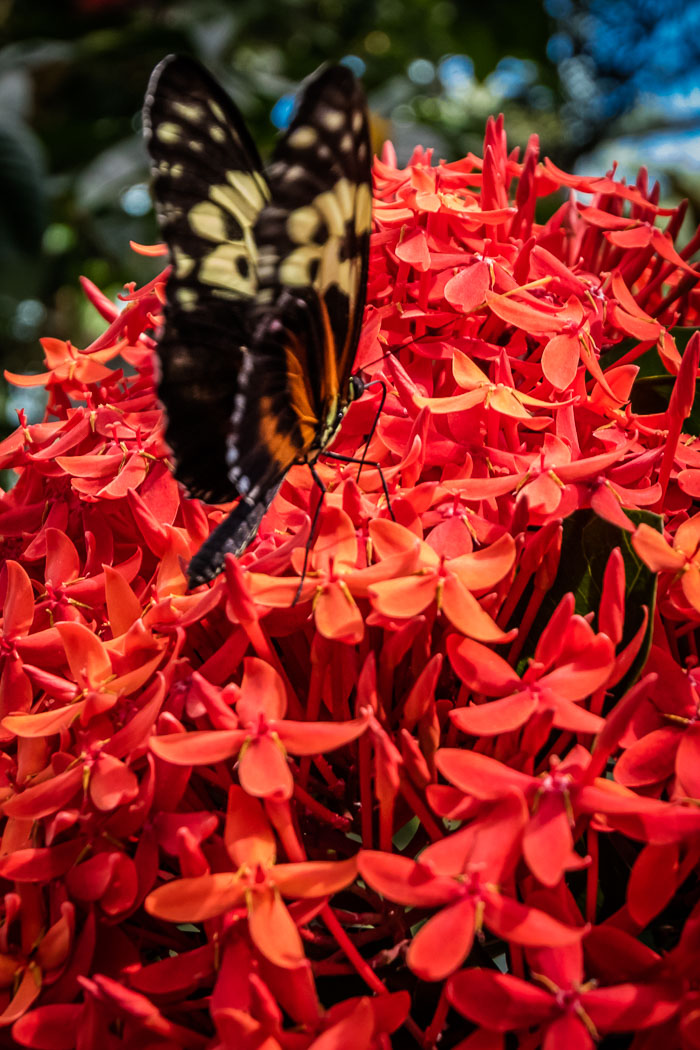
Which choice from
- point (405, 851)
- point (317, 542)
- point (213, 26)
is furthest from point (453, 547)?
point (213, 26)

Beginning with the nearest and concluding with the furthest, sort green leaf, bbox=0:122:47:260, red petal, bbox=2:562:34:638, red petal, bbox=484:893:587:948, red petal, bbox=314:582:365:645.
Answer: red petal, bbox=484:893:587:948 → red petal, bbox=314:582:365:645 → red petal, bbox=2:562:34:638 → green leaf, bbox=0:122:47:260

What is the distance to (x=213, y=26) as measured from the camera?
2486mm

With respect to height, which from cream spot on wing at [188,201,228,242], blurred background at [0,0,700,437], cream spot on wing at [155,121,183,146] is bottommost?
blurred background at [0,0,700,437]

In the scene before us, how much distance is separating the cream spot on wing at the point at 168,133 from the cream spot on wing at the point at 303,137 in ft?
0.41

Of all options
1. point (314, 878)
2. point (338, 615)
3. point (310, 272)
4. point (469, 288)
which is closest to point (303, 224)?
point (310, 272)

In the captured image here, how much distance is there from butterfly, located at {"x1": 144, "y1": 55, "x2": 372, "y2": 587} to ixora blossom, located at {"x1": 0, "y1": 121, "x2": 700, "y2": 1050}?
34 mm

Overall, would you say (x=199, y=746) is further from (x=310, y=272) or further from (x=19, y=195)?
(x=19, y=195)

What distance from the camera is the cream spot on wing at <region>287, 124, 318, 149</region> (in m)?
0.61

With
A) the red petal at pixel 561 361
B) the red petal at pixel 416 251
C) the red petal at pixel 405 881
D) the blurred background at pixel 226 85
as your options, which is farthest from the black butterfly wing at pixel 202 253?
the blurred background at pixel 226 85

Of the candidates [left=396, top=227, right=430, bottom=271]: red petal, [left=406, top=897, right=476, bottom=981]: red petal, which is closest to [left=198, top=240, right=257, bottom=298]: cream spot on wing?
[left=396, top=227, right=430, bottom=271]: red petal

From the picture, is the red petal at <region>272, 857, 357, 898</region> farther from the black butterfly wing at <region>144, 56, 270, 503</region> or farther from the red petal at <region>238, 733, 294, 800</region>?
the black butterfly wing at <region>144, 56, 270, 503</region>

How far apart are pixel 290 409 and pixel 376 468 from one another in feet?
0.29

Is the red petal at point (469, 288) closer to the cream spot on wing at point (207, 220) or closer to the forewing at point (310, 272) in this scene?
the forewing at point (310, 272)

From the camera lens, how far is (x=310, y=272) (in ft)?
2.20
